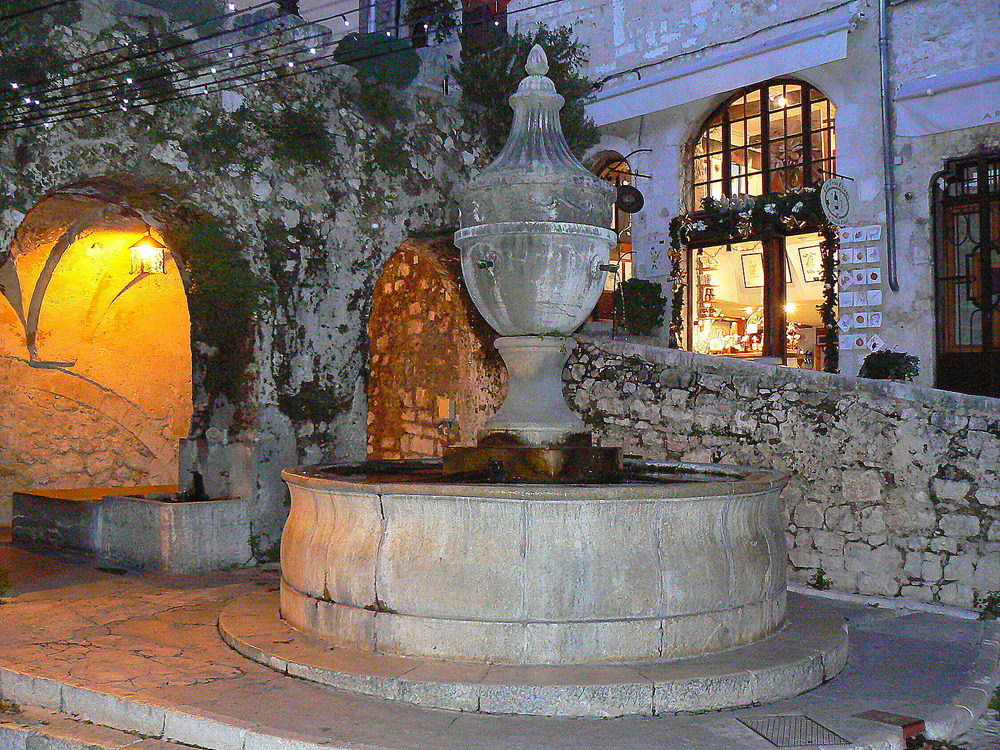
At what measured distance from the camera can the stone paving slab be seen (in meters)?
3.50

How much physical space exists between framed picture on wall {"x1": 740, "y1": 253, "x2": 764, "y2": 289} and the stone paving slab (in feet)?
25.4

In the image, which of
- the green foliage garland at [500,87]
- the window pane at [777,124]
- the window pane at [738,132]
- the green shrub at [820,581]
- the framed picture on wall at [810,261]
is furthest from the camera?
the window pane at [738,132]

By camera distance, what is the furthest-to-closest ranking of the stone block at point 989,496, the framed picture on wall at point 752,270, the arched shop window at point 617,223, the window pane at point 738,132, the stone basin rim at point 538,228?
the arched shop window at point 617,223
the framed picture on wall at point 752,270
the window pane at point 738,132
the stone block at point 989,496
the stone basin rim at point 538,228

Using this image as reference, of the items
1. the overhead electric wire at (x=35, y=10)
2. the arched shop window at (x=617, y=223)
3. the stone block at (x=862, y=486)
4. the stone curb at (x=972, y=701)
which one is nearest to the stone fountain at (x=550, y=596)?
the stone curb at (x=972, y=701)

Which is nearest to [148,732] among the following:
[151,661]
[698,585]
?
[151,661]

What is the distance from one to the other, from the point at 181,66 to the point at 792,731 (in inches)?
260

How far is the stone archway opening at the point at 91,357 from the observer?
1012 cm

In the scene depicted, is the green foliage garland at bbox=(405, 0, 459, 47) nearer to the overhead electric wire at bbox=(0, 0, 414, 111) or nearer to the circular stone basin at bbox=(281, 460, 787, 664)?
the overhead electric wire at bbox=(0, 0, 414, 111)

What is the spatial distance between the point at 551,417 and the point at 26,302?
7515 millimetres

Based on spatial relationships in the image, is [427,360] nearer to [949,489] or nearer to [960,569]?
[949,489]

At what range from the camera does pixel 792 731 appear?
11.9 feet

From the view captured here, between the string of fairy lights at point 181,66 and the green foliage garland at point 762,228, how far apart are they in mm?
5424

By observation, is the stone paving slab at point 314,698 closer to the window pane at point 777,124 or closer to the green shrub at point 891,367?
the green shrub at point 891,367

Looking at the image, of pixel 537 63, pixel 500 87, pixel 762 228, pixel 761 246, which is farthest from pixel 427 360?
pixel 537 63
